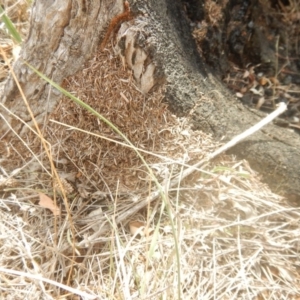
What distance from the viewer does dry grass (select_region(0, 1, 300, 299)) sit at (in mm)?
1213

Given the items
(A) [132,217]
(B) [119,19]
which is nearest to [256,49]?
(B) [119,19]

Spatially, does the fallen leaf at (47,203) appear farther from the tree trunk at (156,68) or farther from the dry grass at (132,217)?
the tree trunk at (156,68)

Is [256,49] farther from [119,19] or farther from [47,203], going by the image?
[47,203]

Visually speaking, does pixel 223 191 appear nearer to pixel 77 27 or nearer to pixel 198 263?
pixel 198 263

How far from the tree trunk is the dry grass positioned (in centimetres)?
4

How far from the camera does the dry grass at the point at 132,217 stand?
3.98 feet

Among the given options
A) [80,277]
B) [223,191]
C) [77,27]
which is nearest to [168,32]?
[77,27]

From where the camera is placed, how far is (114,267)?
4.03ft

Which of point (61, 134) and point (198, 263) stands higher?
point (61, 134)

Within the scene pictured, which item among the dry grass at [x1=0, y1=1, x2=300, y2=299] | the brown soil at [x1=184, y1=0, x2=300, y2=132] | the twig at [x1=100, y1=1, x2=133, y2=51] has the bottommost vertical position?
the dry grass at [x1=0, y1=1, x2=300, y2=299]

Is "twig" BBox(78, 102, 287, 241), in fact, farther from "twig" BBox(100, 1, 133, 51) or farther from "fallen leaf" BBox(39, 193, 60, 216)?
"twig" BBox(100, 1, 133, 51)

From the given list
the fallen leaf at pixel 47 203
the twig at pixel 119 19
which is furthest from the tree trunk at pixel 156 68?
the fallen leaf at pixel 47 203

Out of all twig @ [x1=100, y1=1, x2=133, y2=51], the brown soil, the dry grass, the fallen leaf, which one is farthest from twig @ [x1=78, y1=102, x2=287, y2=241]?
twig @ [x1=100, y1=1, x2=133, y2=51]

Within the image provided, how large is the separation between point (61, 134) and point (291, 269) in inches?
32.5
